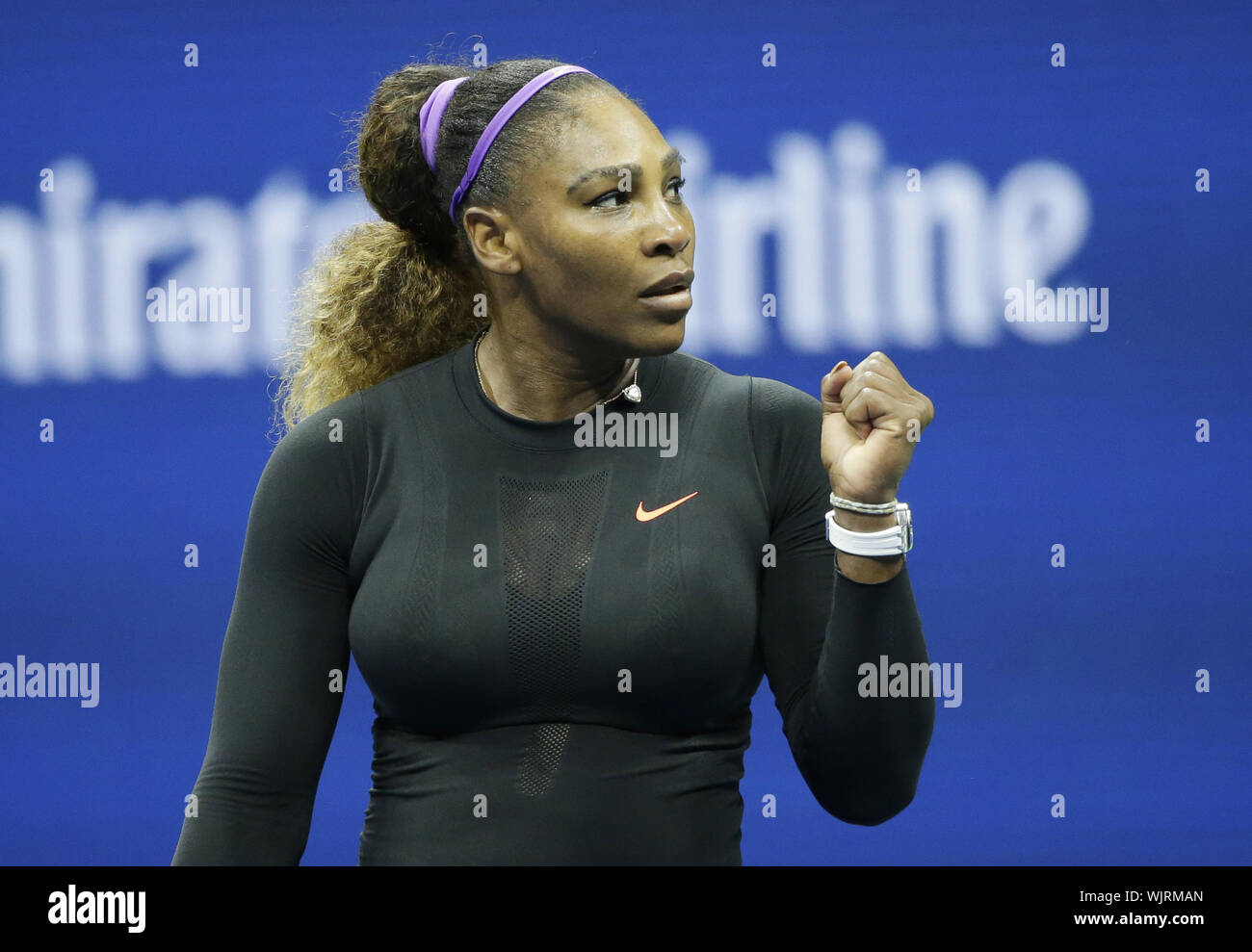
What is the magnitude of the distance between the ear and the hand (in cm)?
30

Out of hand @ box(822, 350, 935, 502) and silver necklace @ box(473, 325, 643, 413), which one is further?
silver necklace @ box(473, 325, 643, 413)

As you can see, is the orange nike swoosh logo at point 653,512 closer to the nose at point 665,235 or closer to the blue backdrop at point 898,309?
the nose at point 665,235

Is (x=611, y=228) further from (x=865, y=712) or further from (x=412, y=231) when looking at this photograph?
(x=865, y=712)

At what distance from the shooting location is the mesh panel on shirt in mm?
1243

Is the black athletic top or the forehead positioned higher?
the forehead

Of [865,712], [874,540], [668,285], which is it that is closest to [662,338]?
[668,285]

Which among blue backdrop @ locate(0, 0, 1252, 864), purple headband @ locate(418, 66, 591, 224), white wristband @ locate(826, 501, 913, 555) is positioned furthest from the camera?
blue backdrop @ locate(0, 0, 1252, 864)

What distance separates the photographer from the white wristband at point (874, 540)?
1197 millimetres

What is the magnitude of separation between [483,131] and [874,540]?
502 mm

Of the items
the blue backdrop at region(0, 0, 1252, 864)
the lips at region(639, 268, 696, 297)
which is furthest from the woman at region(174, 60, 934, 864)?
the blue backdrop at region(0, 0, 1252, 864)

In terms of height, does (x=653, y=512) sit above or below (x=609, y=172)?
below

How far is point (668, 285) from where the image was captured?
1286mm

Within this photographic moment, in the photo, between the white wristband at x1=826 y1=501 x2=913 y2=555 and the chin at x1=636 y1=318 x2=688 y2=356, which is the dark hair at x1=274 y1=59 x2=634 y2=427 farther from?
the white wristband at x1=826 y1=501 x2=913 y2=555
